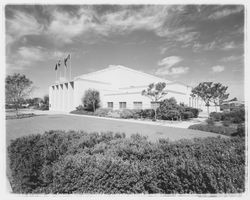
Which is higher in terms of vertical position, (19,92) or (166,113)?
(19,92)

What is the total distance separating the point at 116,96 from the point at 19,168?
19374 mm

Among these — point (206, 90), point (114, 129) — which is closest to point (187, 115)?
point (206, 90)

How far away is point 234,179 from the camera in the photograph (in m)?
1.98

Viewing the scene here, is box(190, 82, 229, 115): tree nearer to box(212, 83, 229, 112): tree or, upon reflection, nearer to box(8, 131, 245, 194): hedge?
box(212, 83, 229, 112): tree

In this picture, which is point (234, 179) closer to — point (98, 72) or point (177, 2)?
point (177, 2)

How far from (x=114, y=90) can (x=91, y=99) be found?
233 inches

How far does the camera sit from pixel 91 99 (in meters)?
21.9

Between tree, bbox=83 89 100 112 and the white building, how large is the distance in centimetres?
135

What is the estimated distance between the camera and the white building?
1922 cm

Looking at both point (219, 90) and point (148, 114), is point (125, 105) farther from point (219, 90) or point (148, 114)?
point (219, 90)

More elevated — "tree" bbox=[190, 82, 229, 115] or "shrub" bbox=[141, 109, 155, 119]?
"tree" bbox=[190, 82, 229, 115]

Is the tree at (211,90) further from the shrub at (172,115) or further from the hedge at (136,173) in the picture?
the hedge at (136,173)

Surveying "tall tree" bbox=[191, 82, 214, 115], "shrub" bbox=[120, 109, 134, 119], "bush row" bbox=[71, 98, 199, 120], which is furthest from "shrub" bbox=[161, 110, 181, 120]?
"tall tree" bbox=[191, 82, 214, 115]
